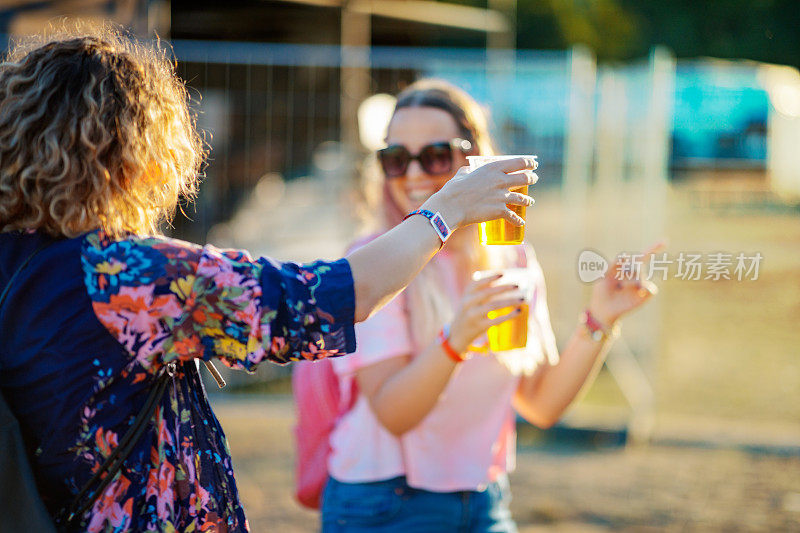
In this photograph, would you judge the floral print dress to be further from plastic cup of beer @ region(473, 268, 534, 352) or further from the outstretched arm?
plastic cup of beer @ region(473, 268, 534, 352)

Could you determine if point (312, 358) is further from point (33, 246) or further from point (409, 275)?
point (33, 246)

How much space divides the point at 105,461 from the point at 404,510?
927 mm

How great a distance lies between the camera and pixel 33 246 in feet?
4.90

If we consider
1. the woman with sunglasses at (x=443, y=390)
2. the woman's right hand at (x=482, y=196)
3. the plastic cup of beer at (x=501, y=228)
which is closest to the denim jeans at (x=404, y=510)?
the woman with sunglasses at (x=443, y=390)

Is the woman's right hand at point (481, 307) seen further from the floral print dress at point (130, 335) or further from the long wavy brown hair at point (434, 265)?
the floral print dress at point (130, 335)

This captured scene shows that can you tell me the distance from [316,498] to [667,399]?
4.90m

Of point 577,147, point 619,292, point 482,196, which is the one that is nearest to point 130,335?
point 482,196

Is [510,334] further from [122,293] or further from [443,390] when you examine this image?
[122,293]

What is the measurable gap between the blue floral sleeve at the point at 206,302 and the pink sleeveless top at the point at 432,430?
718mm

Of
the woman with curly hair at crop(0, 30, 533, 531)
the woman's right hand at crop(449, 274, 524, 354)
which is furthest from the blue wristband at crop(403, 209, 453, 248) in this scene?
the woman's right hand at crop(449, 274, 524, 354)

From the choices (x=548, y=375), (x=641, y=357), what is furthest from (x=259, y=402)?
(x=548, y=375)

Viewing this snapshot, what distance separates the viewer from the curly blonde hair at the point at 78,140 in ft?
4.87

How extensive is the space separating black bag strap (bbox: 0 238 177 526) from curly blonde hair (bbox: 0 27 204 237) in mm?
92

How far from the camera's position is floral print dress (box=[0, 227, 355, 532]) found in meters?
1.42
